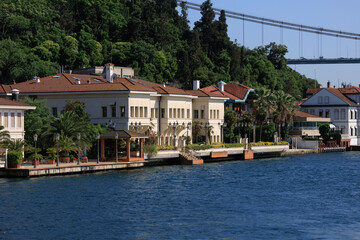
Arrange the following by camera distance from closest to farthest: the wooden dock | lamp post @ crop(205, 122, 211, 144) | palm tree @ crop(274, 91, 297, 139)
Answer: the wooden dock → lamp post @ crop(205, 122, 211, 144) → palm tree @ crop(274, 91, 297, 139)

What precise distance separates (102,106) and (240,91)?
38206 mm

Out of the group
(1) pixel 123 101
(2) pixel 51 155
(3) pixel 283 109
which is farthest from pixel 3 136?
(3) pixel 283 109

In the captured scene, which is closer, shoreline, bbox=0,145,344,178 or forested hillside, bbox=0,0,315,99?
shoreline, bbox=0,145,344,178

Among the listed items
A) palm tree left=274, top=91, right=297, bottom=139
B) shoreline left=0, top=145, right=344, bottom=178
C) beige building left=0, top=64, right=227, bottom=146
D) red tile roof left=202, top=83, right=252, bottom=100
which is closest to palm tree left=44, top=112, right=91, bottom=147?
shoreline left=0, top=145, right=344, bottom=178

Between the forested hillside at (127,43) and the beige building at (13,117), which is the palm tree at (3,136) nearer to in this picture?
the beige building at (13,117)

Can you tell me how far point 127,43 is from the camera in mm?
127438

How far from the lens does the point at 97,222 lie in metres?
40.2

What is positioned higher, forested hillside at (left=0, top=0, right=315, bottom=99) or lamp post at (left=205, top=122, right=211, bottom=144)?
forested hillside at (left=0, top=0, right=315, bottom=99)

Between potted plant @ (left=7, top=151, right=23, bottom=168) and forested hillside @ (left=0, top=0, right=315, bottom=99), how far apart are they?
140 feet

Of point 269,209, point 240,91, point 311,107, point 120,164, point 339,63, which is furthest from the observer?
point 339,63

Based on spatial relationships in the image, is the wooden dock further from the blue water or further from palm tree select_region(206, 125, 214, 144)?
palm tree select_region(206, 125, 214, 144)

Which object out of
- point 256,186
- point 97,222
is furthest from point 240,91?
point 97,222

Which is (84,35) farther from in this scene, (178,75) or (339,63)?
(339,63)

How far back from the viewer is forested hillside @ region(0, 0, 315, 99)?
11150 cm
